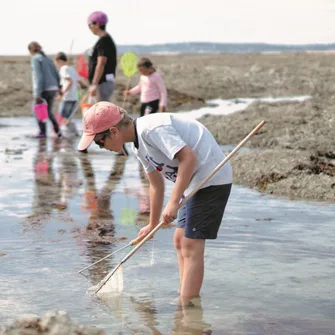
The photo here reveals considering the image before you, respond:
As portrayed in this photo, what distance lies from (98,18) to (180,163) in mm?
7661

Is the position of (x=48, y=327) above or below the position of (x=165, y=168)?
below

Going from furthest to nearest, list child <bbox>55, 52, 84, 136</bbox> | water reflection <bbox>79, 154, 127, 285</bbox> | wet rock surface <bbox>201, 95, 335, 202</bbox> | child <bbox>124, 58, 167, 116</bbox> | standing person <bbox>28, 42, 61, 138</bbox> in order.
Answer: child <bbox>55, 52, 84, 136</bbox>
standing person <bbox>28, 42, 61, 138</bbox>
child <bbox>124, 58, 167, 116</bbox>
wet rock surface <bbox>201, 95, 335, 202</bbox>
water reflection <bbox>79, 154, 127, 285</bbox>

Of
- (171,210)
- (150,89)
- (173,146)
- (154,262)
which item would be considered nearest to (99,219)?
(154,262)

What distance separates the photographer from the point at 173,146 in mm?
5137

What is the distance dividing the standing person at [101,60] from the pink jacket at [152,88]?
807 millimetres

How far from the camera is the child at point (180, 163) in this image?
5.20 meters

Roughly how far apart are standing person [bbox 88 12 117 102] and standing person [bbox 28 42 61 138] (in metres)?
2.52

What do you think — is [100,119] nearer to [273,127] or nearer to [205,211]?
[205,211]

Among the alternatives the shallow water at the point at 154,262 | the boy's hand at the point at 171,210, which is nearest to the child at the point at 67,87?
the shallow water at the point at 154,262

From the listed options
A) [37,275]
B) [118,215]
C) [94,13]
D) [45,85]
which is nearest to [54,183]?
[118,215]

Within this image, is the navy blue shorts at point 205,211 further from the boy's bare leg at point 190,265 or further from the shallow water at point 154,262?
the shallow water at point 154,262

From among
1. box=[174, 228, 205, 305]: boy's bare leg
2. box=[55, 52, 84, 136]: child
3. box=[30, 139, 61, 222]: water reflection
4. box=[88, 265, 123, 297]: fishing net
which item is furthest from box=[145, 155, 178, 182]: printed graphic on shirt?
box=[55, 52, 84, 136]: child

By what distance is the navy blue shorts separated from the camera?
5457mm

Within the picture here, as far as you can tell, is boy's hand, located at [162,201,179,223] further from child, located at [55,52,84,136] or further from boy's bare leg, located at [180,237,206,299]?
child, located at [55,52,84,136]
